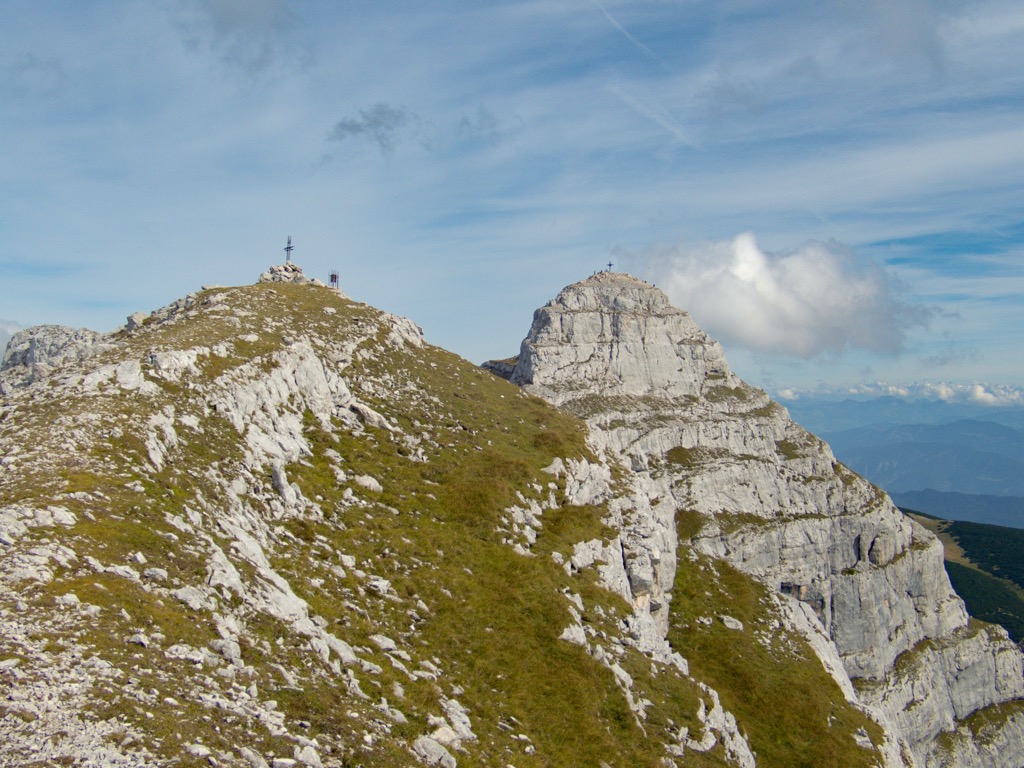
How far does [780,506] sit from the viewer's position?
392 ft

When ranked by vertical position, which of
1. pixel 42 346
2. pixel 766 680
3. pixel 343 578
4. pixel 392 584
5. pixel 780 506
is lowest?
pixel 766 680

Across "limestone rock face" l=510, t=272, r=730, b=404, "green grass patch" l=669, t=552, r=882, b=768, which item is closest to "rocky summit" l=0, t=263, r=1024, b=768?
"green grass patch" l=669, t=552, r=882, b=768

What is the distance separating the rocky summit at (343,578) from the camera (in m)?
20.0

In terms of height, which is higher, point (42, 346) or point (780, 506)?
point (42, 346)

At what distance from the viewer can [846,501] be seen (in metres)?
125

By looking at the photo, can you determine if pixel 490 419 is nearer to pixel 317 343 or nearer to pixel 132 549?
pixel 317 343

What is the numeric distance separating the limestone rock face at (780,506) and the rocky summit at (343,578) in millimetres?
24811

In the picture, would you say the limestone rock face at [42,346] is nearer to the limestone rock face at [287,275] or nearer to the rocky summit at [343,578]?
the rocky summit at [343,578]

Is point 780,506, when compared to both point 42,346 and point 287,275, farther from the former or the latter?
point 42,346

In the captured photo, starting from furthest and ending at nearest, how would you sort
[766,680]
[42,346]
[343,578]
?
[766,680], [42,346], [343,578]

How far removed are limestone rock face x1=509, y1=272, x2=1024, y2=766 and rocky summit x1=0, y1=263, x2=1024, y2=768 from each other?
2481 cm

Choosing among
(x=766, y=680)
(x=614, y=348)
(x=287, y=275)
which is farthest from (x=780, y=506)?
(x=287, y=275)

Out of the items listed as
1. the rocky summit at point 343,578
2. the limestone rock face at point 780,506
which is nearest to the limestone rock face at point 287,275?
the rocky summit at point 343,578

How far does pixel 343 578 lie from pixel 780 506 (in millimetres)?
103288
